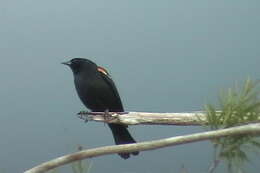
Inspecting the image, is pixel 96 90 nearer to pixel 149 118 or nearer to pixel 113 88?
pixel 113 88

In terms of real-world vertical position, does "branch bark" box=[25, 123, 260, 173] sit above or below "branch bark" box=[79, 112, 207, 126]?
above

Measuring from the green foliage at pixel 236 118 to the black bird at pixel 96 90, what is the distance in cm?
116

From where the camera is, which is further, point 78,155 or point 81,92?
point 81,92

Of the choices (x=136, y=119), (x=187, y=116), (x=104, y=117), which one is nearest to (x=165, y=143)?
(x=187, y=116)

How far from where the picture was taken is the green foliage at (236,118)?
25 cm

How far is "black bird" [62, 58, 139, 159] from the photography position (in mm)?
1410

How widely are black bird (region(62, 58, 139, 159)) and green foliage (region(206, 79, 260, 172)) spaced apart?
45.5 inches

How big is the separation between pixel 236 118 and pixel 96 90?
46.4 inches

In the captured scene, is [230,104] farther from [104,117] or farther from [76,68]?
[76,68]

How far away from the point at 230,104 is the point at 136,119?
68 cm

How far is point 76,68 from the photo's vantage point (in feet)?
4.91

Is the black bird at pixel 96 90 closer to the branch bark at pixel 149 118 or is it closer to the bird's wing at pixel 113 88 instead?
the bird's wing at pixel 113 88

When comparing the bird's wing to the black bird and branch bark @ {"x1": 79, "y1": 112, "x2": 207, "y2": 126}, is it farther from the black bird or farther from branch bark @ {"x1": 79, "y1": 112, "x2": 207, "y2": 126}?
branch bark @ {"x1": 79, "y1": 112, "x2": 207, "y2": 126}

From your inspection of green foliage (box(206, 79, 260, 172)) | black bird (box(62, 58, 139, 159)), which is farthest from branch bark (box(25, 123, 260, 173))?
black bird (box(62, 58, 139, 159))
